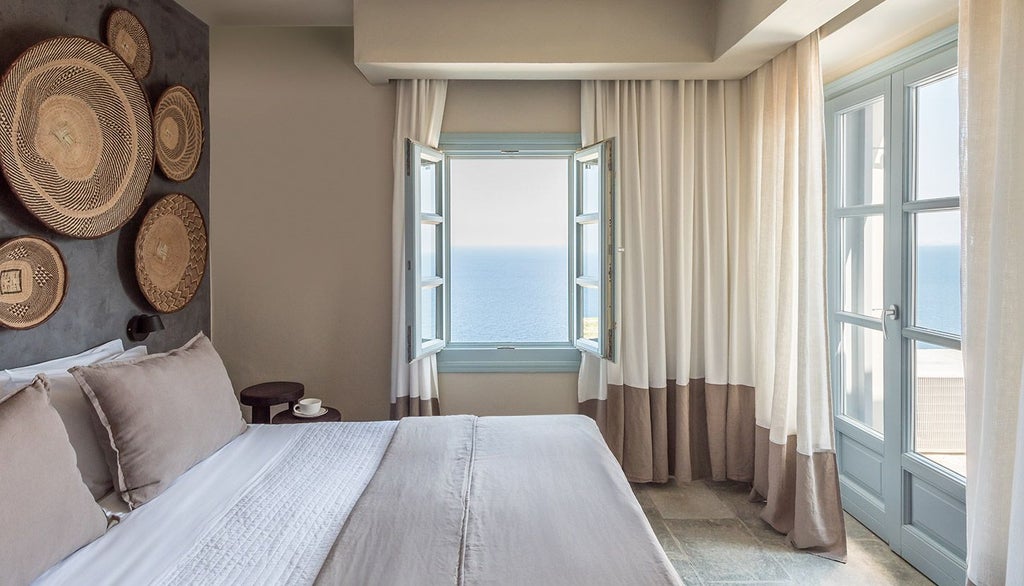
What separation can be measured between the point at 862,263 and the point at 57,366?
11.3 ft

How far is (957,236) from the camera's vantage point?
2389 mm

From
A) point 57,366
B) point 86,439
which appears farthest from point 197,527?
point 57,366

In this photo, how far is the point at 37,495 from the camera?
4.61 ft

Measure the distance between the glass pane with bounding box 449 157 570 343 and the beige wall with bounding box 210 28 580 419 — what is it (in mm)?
321

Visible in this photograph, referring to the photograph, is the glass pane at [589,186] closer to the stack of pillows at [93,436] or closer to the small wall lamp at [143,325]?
the stack of pillows at [93,436]

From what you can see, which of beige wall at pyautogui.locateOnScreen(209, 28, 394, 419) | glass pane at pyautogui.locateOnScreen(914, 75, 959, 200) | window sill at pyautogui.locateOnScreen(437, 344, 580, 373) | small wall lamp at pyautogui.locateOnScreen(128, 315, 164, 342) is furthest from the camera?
window sill at pyautogui.locateOnScreen(437, 344, 580, 373)

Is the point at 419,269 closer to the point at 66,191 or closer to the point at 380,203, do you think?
the point at 380,203

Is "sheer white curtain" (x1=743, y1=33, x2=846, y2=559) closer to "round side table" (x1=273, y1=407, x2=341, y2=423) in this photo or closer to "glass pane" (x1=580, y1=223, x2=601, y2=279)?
"glass pane" (x1=580, y1=223, x2=601, y2=279)

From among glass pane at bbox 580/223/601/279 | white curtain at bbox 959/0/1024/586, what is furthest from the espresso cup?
white curtain at bbox 959/0/1024/586

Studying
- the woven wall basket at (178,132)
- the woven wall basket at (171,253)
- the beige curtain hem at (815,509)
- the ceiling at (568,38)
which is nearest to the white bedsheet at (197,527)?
the woven wall basket at (171,253)

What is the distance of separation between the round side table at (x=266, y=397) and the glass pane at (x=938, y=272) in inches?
117

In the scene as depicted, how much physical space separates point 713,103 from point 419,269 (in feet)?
6.42

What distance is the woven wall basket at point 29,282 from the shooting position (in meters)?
2.04

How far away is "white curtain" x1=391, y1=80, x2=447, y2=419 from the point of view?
3.46 meters
